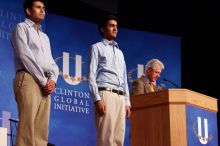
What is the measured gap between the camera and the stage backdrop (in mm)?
5652

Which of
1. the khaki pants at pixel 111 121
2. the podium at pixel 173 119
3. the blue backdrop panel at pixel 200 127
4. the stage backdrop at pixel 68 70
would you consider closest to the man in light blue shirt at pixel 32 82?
the khaki pants at pixel 111 121

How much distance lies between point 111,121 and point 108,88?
0.28 metres

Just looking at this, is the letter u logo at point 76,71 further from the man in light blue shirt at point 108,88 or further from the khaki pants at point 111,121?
the khaki pants at point 111,121

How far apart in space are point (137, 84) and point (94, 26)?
7.12ft

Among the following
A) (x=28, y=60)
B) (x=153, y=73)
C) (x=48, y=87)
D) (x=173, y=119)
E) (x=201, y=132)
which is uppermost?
(x=153, y=73)

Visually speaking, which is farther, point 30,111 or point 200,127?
point 200,127

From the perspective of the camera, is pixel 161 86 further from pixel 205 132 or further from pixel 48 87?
pixel 48 87

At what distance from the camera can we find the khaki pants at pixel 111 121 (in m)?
3.78

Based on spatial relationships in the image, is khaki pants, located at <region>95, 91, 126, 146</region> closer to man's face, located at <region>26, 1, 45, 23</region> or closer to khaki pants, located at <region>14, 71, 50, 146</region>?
khaki pants, located at <region>14, 71, 50, 146</region>

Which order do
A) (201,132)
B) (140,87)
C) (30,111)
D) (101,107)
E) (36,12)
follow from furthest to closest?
(140,87) < (201,132) < (101,107) < (36,12) < (30,111)

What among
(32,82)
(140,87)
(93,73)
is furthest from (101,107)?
(140,87)

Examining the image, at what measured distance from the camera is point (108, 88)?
12.8 feet

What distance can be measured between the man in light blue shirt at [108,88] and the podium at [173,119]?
406 mm

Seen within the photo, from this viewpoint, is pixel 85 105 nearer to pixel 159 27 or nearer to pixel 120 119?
pixel 159 27
